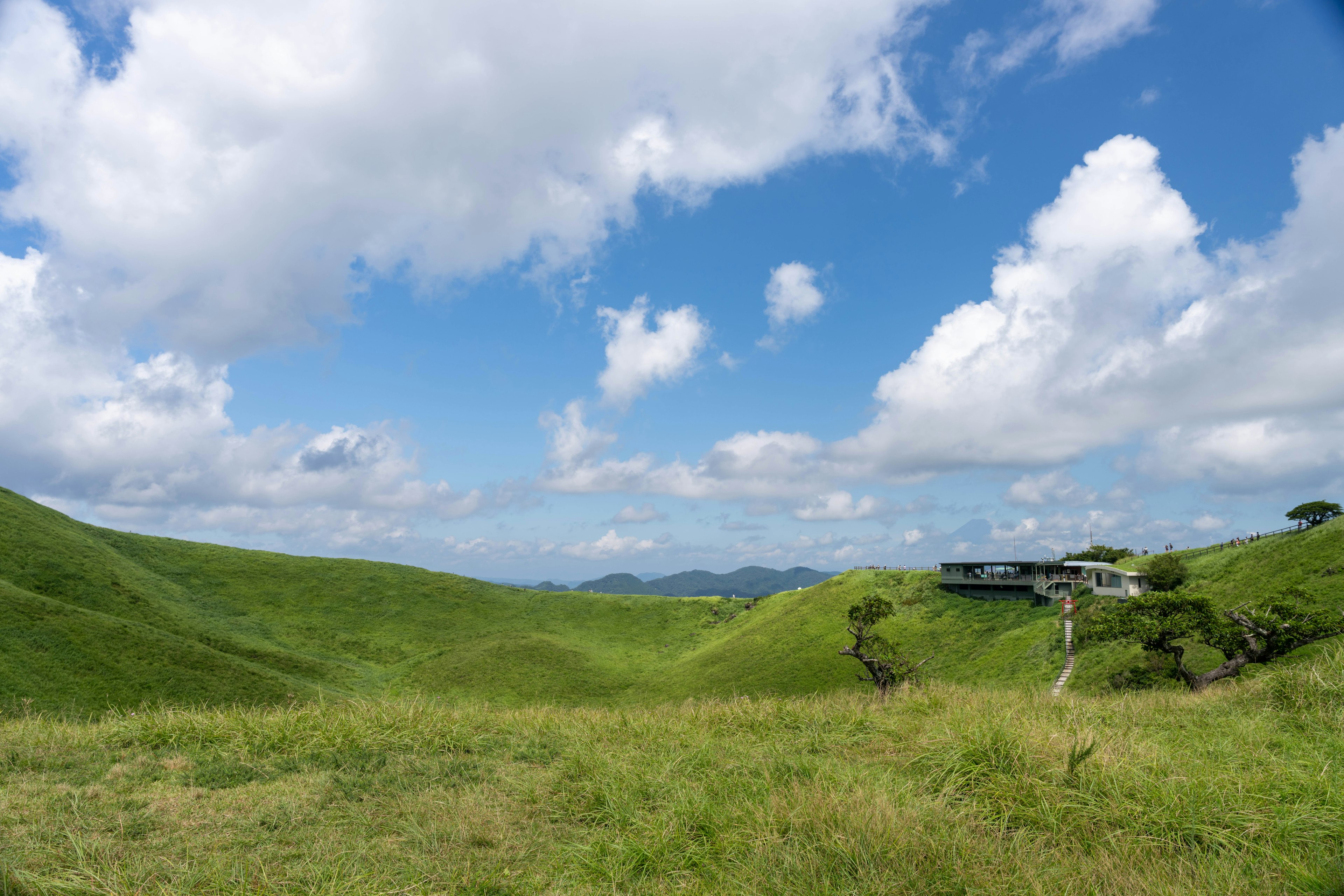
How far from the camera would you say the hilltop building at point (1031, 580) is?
169ft

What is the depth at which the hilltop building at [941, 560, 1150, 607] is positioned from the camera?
169 ft

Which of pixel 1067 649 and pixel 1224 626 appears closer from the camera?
pixel 1224 626

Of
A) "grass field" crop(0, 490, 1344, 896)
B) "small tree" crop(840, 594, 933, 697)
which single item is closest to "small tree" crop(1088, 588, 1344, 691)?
"small tree" crop(840, 594, 933, 697)

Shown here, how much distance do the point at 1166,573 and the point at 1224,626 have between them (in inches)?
828

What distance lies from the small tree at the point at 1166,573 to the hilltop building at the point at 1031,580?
6.72ft

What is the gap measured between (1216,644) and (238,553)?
9877cm

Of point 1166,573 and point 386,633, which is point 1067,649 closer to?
point 1166,573

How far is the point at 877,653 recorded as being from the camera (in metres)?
40.3

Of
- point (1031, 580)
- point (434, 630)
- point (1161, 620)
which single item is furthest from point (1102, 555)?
point (434, 630)

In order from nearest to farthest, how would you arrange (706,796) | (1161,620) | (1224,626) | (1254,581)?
(706,796) → (1224,626) → (1161,620) → (1254,581)

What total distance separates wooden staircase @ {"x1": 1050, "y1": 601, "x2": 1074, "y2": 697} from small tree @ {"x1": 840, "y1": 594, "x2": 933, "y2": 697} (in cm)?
734

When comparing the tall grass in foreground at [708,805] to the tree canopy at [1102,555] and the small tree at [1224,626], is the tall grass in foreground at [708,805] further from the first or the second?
the tree canopy at [1102,555]

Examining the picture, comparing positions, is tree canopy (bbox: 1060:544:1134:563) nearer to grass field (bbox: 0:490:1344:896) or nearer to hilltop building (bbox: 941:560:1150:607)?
hilltop building (bbox: 941:560:1150:607)

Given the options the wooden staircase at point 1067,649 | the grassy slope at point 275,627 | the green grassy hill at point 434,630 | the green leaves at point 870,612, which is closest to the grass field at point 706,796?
the green grassy hill at point 434,630
